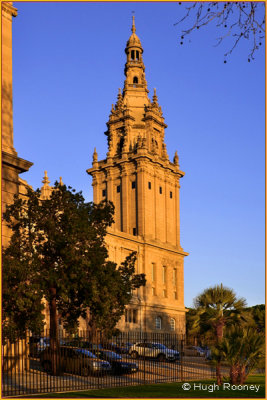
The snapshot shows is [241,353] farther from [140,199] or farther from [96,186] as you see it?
[96,186]

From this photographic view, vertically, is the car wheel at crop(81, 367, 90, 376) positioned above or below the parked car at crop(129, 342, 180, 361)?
above

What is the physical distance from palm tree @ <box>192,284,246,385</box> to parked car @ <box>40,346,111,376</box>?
18345mm

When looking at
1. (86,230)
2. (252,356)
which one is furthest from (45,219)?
(252,356)

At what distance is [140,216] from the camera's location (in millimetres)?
80812

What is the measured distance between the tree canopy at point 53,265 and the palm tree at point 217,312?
47.9 feet

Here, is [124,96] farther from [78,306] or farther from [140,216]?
[78,306]

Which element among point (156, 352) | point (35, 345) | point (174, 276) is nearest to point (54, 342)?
point (35, 345)

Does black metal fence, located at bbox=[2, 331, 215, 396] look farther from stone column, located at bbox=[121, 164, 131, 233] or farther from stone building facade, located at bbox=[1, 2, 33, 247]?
stone column, located at bbox=[121, 164, 131, 233]

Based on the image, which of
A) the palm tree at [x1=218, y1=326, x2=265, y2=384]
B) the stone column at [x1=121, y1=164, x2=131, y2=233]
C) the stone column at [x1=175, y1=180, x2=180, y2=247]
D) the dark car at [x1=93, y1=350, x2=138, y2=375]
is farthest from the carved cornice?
the stone column at [x1=175, y1=180, x2=180, y2=247]

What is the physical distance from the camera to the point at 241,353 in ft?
70.9

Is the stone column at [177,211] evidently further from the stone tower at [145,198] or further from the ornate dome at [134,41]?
the ornate dome at [134,41]

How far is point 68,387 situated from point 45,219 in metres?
8.85

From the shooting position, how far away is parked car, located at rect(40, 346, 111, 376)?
24.7 metres

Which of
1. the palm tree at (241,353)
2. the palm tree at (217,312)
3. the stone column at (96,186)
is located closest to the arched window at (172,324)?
the stone column at (96,186)
